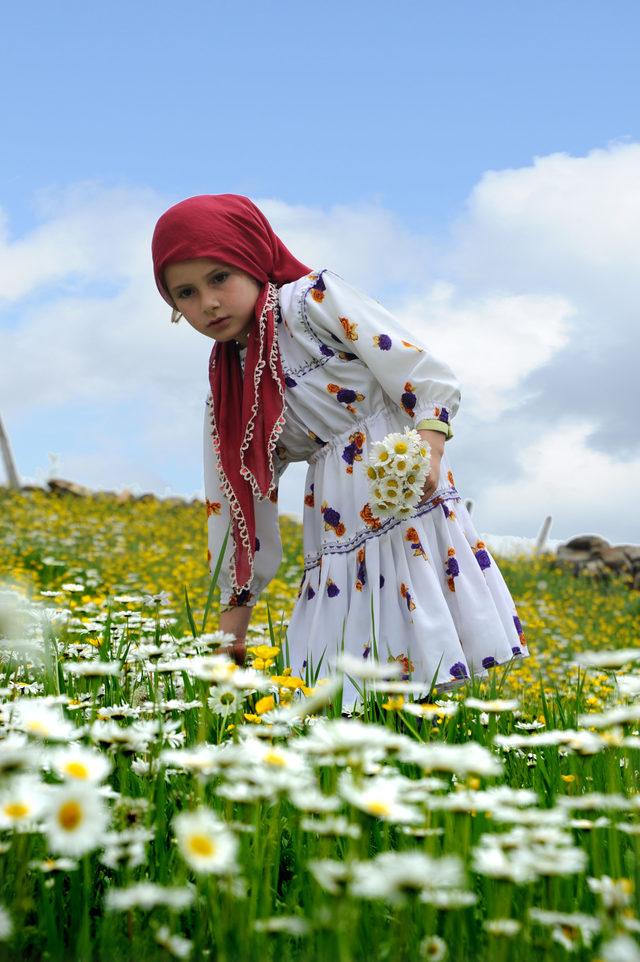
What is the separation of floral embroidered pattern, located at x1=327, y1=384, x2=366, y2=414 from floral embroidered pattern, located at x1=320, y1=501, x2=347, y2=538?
36 centimetres

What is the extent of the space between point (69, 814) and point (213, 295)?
8.29ft

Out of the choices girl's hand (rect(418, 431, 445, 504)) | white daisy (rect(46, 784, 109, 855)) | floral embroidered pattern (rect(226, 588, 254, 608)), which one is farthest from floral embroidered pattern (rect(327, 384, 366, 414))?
white daisy (rect(46, 784, 109, 855))

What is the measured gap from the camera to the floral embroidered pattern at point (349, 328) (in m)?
3.28

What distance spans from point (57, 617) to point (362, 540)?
46.1 inches

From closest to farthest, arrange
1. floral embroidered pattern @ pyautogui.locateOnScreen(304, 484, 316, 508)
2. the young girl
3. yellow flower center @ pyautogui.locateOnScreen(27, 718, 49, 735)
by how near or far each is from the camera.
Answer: yellow flower center @ pyautogui.locateOnScreen(27, 718, 49, 735)
the young girl
floral embroidered pattern @ pyautogui.locateOnScreen(304, 484, 316, 508)

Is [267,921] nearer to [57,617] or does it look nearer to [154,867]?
[154,867]

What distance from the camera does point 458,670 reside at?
3092 millimetres

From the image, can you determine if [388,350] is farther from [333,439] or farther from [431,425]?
[333,439]

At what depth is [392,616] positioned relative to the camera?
319cm

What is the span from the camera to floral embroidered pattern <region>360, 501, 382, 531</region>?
10.7 ft

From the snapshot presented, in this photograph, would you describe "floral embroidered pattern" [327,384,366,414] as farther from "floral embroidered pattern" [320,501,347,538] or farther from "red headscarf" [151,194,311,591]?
"floral embroidered pattern" [320,501,347,538]

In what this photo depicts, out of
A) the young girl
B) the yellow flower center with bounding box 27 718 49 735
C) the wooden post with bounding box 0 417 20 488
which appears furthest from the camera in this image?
the wooden post with bounding box 0 417 20 488

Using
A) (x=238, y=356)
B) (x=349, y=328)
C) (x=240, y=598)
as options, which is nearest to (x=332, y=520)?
(x=240, y=598)

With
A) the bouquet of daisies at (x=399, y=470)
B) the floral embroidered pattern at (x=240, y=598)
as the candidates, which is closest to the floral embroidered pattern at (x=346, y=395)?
the bouquet of daisies at (x=399, y=470)
